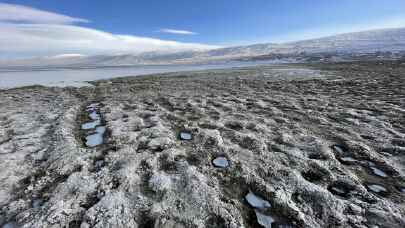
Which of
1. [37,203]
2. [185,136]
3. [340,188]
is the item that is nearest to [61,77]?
[185,136]

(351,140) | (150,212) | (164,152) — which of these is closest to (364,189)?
(351,140)

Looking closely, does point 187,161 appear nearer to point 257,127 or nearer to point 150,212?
point 150,212

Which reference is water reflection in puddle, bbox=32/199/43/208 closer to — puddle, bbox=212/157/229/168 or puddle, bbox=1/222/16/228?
puddle, bbox=1/222/16/228

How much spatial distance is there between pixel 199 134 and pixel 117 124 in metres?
3.46

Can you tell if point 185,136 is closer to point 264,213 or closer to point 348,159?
point 264,213

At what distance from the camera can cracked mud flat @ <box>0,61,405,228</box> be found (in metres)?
3.37

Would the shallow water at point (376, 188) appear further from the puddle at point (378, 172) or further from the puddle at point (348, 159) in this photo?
the puddle at point (348, 159)

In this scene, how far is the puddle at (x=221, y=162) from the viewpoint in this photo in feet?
16.3

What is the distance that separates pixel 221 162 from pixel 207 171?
593mm

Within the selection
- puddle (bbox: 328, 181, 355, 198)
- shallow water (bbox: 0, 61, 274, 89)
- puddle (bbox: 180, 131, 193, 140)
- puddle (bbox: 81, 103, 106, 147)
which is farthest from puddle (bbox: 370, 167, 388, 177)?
shallow water (bbox: 0, 61, 274, 89)

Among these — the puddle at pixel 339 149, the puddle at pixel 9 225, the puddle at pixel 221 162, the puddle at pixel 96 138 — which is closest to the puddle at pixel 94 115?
the puddle at pixel 96 138

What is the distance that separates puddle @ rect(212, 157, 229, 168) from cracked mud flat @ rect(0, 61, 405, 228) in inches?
1.9

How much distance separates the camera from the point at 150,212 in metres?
3.45

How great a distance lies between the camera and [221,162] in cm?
513
